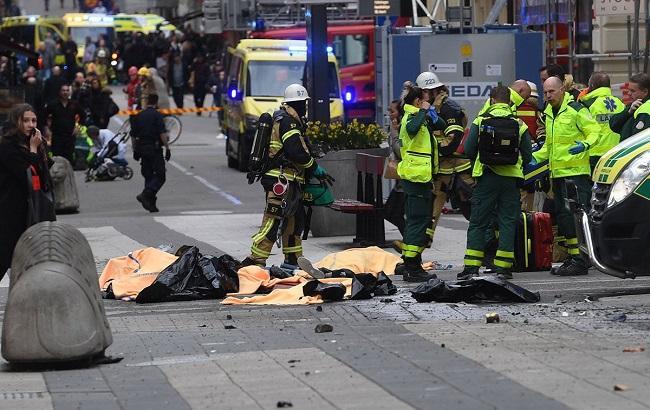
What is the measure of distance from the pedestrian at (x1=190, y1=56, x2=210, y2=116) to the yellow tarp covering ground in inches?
1242

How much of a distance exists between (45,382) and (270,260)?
6816mm

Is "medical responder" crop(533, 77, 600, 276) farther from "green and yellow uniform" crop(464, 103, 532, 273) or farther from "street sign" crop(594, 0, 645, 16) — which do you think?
"street sign" crop(594, 0, 645, 16)

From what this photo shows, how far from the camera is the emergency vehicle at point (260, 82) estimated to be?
28859 millimetres

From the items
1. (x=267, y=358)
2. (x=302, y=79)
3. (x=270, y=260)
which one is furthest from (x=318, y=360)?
(x=302, y=79)

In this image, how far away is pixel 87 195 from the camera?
1012 inches

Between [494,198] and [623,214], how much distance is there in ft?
8.26

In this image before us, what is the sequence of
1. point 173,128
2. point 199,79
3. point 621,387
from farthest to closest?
point 199,79
point 173,128
point 621,387

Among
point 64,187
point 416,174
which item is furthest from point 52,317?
point 64,187

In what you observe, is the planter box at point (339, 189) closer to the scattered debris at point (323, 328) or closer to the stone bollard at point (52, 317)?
the scattered debris at point (323, 328)

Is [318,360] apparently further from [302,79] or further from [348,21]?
[348,21]

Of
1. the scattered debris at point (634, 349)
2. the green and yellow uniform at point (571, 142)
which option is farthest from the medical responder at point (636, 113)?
the scattered debris at point (634, 349)

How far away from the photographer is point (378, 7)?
21.9 m

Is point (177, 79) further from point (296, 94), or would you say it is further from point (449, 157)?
point (296, 94)

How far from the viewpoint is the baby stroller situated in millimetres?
27906
